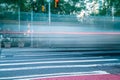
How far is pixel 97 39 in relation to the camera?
23781 mm

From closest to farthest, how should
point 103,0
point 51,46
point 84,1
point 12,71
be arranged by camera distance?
point 12,71, point 51,46, point 103,0, point 84,1

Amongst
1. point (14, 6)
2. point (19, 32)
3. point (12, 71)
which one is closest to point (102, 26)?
point (19, 32)

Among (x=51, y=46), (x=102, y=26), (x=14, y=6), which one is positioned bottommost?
(x=51, y=46)

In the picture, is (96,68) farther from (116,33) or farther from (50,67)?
(116,33)

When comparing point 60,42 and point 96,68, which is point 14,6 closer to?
point 60,42

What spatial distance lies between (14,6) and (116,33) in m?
17.6

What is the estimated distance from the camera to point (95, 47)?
78.7 ft

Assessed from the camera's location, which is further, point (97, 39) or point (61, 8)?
point (61, 8)

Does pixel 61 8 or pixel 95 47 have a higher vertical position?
pixel 61 8

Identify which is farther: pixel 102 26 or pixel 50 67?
pixel 102 26

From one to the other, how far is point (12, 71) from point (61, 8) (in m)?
35.6

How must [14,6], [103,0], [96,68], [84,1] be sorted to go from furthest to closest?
[84,1], [103,0], [14,6], [96,68]

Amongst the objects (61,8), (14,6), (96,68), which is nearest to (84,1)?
(61,8)

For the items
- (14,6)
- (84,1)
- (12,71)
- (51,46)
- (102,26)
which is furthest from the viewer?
(84,1)
